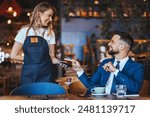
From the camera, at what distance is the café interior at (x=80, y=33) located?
4.40 metres

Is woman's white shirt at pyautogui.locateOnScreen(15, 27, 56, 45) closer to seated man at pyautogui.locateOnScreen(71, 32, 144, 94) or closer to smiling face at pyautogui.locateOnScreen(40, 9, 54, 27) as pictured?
smiling face at pyautogui.locateOnScreen(40, 9, 54, 27)

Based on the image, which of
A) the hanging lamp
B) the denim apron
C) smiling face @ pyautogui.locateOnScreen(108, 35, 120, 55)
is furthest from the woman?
smiling face @ pyautogui.locateOnScreen(108, 35, 120, 55)

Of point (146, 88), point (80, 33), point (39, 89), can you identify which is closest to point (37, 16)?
point (39, 89)

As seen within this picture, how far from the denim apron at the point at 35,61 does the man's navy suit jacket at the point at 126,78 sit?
0.45 metres

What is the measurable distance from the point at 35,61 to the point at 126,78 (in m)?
1.11

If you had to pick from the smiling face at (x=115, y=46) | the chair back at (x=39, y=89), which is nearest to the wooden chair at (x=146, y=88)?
the smiling face at (x=115, y=46)

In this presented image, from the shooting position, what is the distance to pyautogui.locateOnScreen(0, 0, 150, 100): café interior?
14.4 ft

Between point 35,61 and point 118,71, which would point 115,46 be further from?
point 35,61

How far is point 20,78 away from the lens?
4383 mm

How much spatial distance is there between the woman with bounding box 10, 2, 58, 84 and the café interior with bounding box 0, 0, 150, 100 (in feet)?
0.26

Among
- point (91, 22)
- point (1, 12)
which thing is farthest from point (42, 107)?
point (91, 22)

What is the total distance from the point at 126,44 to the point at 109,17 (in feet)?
16.4

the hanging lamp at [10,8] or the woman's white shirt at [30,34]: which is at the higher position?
the hanging lamp at [10,8]

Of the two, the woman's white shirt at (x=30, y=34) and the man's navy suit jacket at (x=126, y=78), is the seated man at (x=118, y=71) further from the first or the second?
the woman's white shirt at (x=30, y=34)
